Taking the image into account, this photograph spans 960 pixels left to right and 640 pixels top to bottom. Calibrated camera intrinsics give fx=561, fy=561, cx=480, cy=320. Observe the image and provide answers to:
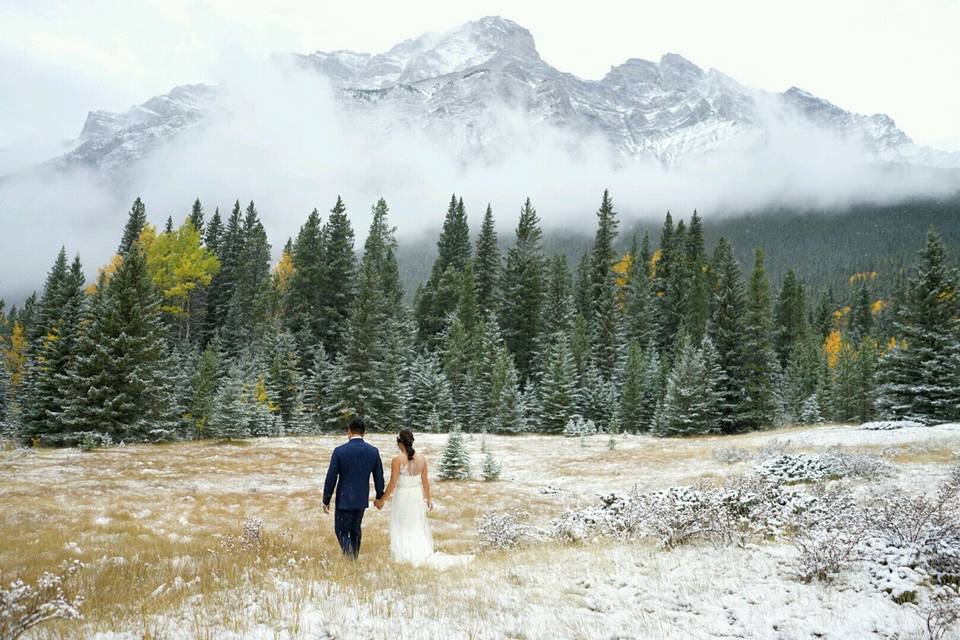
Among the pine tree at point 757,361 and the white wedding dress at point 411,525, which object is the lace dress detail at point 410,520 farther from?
the pine tree at point 757,361

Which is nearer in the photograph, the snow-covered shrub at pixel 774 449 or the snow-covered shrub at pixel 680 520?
the snow-covered shrub at pixel 680 520

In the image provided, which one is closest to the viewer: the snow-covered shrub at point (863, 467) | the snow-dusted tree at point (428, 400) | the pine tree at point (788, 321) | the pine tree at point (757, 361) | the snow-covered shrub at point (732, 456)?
the snow-covered shrub at point (863, 467)

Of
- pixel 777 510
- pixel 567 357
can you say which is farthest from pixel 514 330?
pixel 777 510

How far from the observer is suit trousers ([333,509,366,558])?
30.4 feet

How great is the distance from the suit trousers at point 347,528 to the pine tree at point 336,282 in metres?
47.3

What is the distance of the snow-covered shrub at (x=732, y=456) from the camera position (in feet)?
81.9

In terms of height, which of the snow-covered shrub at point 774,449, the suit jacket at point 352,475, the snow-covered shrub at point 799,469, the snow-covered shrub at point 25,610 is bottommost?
the snow-covered shrub at point 774,449

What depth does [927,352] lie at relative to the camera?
3569 centimetres

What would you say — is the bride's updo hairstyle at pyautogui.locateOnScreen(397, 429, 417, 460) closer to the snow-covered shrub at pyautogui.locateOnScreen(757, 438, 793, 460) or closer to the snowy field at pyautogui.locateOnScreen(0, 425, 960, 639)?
the snowy field at pyautogui.locateOnScreen(0, 425, 960, 639)

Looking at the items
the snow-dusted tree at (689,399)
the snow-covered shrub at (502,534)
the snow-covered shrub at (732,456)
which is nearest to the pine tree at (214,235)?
the snow-dusted tree at (689,399)

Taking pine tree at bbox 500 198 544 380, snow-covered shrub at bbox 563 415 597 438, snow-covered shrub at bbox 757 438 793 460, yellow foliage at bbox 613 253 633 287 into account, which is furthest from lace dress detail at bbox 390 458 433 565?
yellow foliage at bbox 613 253 633 287

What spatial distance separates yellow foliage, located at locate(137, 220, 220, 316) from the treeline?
269mm

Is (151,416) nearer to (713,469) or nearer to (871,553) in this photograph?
(713,469)

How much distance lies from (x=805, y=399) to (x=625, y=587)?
64.3 metres
